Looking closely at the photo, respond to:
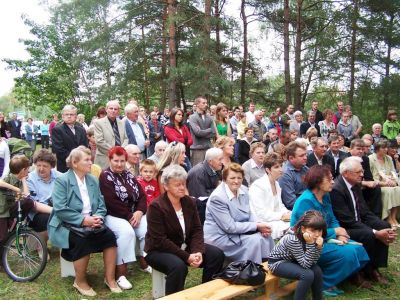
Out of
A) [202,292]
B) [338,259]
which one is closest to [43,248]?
[202,292]

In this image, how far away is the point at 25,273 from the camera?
4.05m

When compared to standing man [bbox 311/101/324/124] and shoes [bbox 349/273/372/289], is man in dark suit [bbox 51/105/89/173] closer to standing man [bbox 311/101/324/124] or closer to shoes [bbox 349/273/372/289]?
shoes [bbox 349/273/372/289]

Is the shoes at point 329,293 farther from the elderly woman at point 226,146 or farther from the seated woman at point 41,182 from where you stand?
the seated woman at point 41,182

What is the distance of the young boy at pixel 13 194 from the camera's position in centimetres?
411

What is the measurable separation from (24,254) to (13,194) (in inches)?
24.6

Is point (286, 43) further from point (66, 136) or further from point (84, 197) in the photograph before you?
point (84, 197)

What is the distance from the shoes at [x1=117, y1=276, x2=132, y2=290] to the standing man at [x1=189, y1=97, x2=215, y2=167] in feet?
11.5

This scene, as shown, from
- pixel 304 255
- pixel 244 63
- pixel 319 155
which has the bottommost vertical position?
pixel 304 255

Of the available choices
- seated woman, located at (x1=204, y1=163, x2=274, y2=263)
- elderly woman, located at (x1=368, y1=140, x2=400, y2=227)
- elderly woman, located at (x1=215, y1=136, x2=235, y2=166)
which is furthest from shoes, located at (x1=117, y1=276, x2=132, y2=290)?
elderly woman, located at (x1=368, y1=140, x2=400, y2=227)

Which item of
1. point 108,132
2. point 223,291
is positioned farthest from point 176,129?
point 223,291

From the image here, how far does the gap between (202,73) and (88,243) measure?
9722 millimetres

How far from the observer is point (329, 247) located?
149 inches

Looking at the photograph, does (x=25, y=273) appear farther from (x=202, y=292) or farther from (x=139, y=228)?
(x=202, y=292)

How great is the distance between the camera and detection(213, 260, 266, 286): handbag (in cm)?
319
